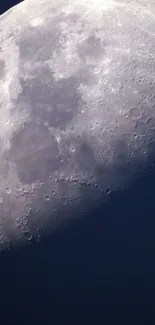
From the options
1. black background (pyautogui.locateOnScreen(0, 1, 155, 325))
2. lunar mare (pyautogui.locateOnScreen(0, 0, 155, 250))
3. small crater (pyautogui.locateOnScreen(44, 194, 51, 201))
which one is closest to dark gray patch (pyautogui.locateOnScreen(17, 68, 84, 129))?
lunar mare (pyautogui.locateOnScreen(0, 0, 155, 250))

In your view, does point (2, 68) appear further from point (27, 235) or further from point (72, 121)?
point (27, 235)

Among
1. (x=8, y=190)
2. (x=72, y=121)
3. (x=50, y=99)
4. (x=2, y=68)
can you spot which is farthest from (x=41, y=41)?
(x=8, y=190)

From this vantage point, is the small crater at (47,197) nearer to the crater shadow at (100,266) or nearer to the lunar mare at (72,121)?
the lunar mare at (72,121)

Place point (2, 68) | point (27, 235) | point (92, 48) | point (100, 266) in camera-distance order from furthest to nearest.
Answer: point (2, 68) → point (92, 48) → point (27, 235) → point (100, 266)

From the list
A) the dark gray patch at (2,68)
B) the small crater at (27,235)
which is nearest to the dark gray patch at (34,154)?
the small crater at (27,235)

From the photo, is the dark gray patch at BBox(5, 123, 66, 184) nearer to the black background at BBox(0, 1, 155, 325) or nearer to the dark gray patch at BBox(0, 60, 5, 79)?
the black background at BBox(0, 1, 155, 325)

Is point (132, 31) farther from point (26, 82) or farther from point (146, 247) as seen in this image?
point (146, 247)

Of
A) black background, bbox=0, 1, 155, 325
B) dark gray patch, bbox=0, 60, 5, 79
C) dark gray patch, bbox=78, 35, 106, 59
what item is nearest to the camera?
black background, bbox=0, 1, 155, 325
